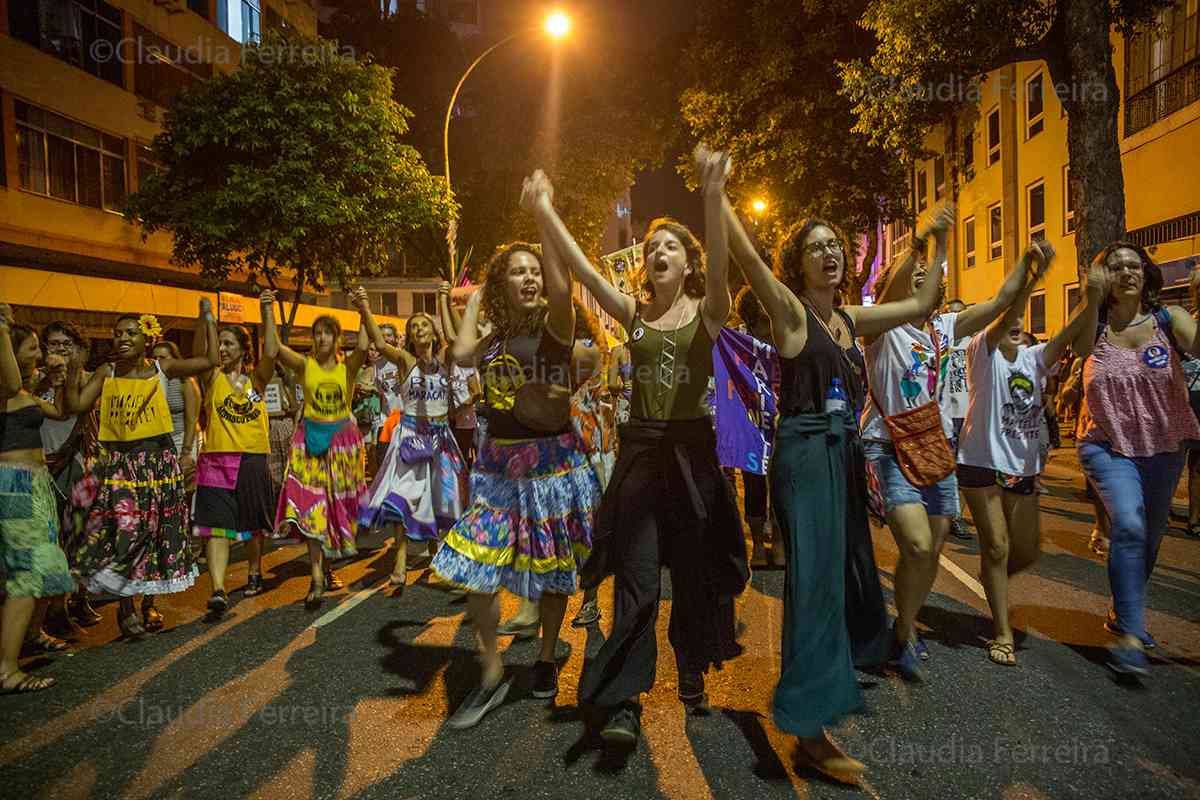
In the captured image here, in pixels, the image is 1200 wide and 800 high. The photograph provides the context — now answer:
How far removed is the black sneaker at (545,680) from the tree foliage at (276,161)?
43.7 ft

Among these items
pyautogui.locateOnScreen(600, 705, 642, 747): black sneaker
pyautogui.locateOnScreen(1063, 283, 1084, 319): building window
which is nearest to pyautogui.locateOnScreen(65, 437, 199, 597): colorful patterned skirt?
pyautogui.locateOnScreen(600, 705, 642, 747): black sneaker

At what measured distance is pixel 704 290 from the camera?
350 centimetres

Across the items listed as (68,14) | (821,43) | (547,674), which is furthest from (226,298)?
(547,674)

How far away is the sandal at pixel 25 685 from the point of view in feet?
13.2

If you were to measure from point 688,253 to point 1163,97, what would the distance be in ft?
53.8

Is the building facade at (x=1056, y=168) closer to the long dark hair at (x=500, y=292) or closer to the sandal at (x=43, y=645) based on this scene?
the long dark hair at (x=500, y=292)

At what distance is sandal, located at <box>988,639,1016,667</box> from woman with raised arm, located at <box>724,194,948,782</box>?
1.14 meters

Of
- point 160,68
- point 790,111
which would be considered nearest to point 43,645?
point 790,111

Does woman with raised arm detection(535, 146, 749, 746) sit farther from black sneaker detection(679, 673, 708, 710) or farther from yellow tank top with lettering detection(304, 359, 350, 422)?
yellow tank top with lettering detection(304, 359, 350, 422)

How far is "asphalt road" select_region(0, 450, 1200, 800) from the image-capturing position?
2.94 metres

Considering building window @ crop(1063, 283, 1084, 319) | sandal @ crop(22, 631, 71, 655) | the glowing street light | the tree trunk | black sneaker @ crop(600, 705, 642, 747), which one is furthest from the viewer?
building window @ crop(1063, 283, 1084, 319)

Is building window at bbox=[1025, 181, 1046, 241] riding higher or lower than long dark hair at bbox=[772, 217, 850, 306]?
higher

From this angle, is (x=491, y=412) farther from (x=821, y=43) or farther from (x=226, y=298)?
(x=226, y=298)

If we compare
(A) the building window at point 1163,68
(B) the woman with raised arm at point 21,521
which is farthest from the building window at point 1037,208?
(B) the woman with raised arm at point 21,521
